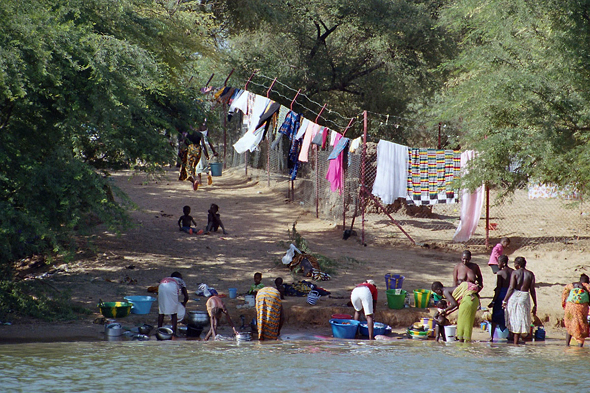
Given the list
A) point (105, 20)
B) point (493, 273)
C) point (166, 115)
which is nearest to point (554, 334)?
point (493, 273)

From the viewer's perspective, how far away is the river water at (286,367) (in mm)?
7445

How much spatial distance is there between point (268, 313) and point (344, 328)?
4.47 feet

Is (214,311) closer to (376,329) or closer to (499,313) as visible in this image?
(376,329)

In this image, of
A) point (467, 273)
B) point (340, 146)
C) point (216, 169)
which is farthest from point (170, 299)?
point (216, 169)

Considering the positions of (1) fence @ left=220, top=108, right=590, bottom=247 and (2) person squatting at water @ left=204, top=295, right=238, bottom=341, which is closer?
(2) person squatting at water @ left=204, top=295, right=238, bottom=341

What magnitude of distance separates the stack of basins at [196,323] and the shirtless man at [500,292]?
4.72m

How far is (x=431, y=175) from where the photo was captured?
1593 centimetres

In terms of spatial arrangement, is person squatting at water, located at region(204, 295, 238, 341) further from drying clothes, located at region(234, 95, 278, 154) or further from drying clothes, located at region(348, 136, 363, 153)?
drying clothes, located at region(234, 95, 278, 154)

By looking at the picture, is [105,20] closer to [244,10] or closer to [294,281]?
[294,281]

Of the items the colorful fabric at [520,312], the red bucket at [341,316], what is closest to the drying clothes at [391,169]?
the red bucket at [341,316]

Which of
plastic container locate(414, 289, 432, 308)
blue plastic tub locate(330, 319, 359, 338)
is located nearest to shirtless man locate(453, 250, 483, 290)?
plastic container locate(414, 289, 432, 308)

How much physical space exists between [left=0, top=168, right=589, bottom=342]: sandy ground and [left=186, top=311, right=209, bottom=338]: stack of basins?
994mm

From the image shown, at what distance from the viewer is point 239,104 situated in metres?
20.0

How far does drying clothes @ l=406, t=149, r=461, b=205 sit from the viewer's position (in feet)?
51.9
